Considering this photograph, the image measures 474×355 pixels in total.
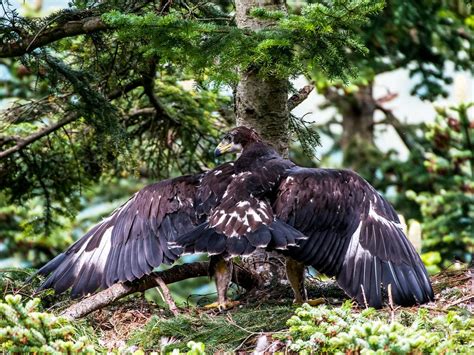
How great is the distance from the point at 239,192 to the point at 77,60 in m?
2.37

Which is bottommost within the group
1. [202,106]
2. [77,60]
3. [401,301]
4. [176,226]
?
[401,301]

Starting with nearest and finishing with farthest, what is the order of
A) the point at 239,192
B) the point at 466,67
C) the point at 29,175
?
the point at 239,192 < the point at 29,175 < the point at 466,67

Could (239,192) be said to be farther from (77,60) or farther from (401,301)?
(77,60)

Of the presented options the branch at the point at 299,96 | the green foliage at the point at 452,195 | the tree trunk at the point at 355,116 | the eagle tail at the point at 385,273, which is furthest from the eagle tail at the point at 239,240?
the tree trunk at the point at 355,116

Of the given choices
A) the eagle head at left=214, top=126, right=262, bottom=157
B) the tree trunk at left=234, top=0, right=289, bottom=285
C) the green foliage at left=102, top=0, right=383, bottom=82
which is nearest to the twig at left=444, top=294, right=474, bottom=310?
the green foliage at left=102, top=0, right=383, bottom=82

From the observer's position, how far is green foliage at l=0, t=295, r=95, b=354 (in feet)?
15.9

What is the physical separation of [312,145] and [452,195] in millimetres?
3656

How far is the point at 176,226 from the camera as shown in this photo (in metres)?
7.68

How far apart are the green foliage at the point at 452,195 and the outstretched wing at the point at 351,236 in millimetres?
4528

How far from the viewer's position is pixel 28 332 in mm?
4898

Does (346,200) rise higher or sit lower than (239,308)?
higher

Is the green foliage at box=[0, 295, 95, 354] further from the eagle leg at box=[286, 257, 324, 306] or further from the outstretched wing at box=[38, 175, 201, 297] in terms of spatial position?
the eagle leg at box=[286, 257, 324, 306]

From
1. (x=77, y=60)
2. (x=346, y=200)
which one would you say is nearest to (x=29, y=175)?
(x=77, y=60)

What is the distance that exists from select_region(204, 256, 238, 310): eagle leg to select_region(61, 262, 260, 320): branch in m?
0.17
